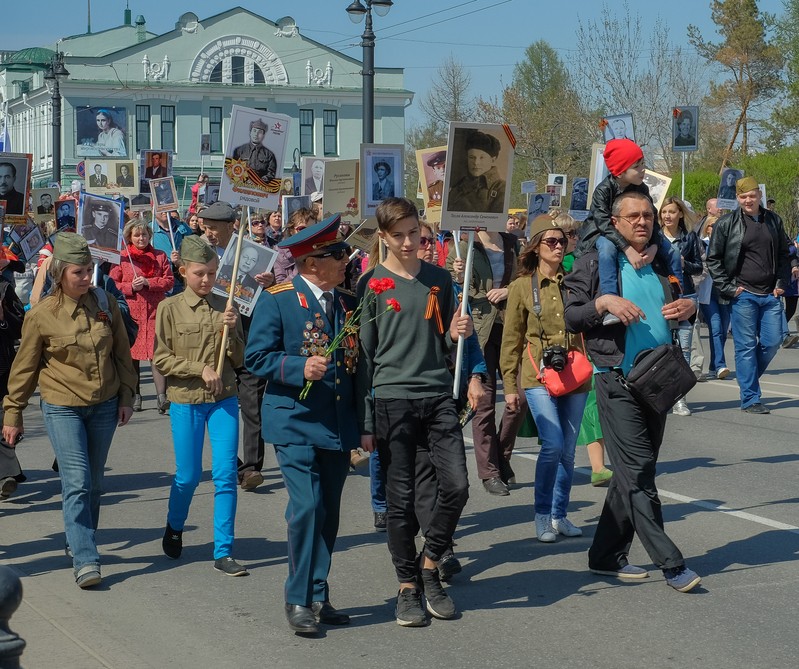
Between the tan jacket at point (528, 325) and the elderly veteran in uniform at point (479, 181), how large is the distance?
73 centimetres

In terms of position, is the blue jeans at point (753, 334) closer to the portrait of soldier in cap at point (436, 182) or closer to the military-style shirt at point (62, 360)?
the portrait of soldier in cap at point (436, 182)

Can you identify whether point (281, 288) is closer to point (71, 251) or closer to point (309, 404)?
point (309, 404)

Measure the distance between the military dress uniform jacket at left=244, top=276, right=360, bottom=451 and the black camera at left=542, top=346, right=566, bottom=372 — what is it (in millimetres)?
2178

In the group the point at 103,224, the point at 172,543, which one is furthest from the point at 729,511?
the point at 103,224

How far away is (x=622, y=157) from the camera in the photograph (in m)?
7.04

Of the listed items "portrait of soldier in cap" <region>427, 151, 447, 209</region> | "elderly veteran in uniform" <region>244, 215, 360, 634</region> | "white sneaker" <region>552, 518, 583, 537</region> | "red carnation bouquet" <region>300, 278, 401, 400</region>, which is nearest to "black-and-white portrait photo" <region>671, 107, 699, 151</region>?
"portrait of soldier in cap" <region>427, 151, 447, 209</region>

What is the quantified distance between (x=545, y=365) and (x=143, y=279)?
6.33m

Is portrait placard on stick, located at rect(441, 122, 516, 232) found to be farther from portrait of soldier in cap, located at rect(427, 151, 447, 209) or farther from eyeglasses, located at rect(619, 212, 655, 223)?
portrait of soldier in cap, located at rect(427, 151, 447, 209)

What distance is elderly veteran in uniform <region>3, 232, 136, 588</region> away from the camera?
23.1ft

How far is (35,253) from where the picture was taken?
18734 millimetres

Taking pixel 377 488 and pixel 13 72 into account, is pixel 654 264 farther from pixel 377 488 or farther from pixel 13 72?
pixel 13 72

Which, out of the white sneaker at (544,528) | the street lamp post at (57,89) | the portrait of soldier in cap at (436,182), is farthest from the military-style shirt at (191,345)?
the street lamp post at (57,89)

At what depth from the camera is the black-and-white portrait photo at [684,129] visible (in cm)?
1995

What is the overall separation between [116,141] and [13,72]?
24.7 m
